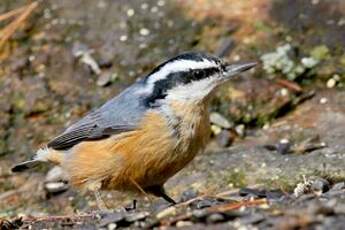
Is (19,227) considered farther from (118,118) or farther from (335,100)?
(335,100)

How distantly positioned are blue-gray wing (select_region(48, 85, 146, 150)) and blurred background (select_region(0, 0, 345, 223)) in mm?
666

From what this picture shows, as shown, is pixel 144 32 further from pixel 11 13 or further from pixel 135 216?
pixel 135 216

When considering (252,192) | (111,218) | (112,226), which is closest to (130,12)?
(252,192)

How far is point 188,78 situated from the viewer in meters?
5.82

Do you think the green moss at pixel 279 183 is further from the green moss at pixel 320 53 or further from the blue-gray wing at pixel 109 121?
the green moss at pixel 320 53

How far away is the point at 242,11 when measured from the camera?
330 inches

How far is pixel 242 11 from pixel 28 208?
105 inches

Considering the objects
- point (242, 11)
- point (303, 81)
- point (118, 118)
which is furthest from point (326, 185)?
point (242, 11)

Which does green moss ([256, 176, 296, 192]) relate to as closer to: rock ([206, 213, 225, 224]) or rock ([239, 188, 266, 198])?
rock ([239, 188, 266, 198])

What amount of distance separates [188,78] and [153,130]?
0.38m

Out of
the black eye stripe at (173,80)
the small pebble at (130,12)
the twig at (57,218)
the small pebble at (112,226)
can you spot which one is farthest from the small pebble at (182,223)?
the small pebble at (130,12)

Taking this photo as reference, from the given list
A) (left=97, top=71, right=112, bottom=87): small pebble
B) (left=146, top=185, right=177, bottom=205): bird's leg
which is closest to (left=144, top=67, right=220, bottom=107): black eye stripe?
(left=146, top=185, right=177, bottom=205): bird's leg

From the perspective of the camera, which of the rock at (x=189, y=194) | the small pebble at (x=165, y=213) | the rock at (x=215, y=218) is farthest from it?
the rock at (x=189, y=194)

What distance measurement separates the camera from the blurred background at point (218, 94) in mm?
6750
